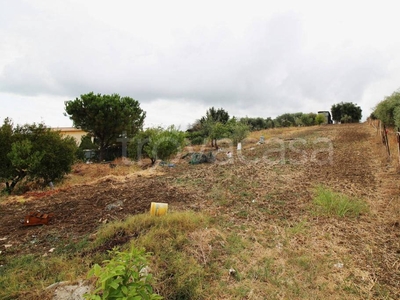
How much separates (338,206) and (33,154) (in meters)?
7.81

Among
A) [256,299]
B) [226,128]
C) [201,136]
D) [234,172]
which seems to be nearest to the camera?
[256,299]

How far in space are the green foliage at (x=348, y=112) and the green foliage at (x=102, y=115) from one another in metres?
27.2

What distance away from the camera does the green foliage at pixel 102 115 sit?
50.2 ft

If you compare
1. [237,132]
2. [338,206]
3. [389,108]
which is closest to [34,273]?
[338,206]

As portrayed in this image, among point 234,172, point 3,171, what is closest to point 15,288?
point 234,172

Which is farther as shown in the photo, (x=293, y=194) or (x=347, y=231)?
(x=293, y=194)

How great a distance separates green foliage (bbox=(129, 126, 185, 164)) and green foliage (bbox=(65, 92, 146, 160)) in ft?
18.0

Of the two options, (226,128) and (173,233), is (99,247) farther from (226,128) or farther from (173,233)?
(226,128)

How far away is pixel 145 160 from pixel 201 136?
25.2 ft

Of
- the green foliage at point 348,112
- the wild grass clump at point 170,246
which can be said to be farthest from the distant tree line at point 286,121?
the wild grass clump at point 170,246

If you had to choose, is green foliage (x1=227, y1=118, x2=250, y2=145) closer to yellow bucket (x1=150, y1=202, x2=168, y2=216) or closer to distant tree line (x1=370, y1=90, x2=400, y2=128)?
distant tree line (x1=370, y1=90, x2=400, y2=128)

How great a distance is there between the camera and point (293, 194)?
493 cm

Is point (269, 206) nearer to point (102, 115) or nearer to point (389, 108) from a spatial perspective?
point (389, 108)

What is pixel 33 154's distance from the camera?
695 centimetres
